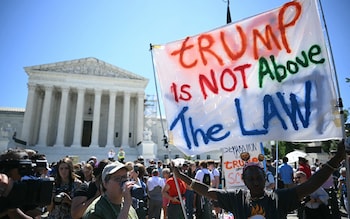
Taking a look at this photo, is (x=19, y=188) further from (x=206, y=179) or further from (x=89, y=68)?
(x=89, y=68)

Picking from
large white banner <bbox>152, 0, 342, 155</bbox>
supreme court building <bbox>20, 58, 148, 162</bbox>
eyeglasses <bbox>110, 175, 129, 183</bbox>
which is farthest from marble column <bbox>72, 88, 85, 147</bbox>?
eyeglasses <bbox>110, 175, 129, 183</bbox>

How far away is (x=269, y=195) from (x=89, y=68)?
3522cm

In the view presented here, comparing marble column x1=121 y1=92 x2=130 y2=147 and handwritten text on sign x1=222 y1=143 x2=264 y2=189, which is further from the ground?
marble column x1=121 y1=92 x2=130 y2=147

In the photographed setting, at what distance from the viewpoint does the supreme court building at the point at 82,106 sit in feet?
104

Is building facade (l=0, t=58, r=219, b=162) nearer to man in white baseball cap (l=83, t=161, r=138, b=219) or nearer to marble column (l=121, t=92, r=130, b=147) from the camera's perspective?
marble column (l=121, t=92, r=130, b=147)

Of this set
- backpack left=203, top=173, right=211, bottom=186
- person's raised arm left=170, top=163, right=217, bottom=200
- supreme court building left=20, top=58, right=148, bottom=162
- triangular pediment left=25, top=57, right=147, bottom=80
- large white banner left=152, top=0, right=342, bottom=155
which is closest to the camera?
person's raised arm left=170, top=163, right=217, bottom=200

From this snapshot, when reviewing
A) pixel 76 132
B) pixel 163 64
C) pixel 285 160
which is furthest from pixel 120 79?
pixel 163 64

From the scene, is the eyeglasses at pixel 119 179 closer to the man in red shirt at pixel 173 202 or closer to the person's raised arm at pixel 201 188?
the person's raised arm at pixel 201 188

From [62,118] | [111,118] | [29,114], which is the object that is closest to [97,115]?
[111,118]

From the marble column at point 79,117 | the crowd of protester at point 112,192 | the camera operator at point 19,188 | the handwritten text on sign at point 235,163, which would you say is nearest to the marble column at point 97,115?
the marble column at point 79,117

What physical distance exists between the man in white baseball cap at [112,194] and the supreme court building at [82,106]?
29786 millimetres

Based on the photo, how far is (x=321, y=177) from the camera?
6.34 ft

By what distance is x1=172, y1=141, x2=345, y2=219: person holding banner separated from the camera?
187 centimetres

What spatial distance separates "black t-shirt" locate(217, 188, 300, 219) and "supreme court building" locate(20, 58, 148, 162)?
30.1 meters
